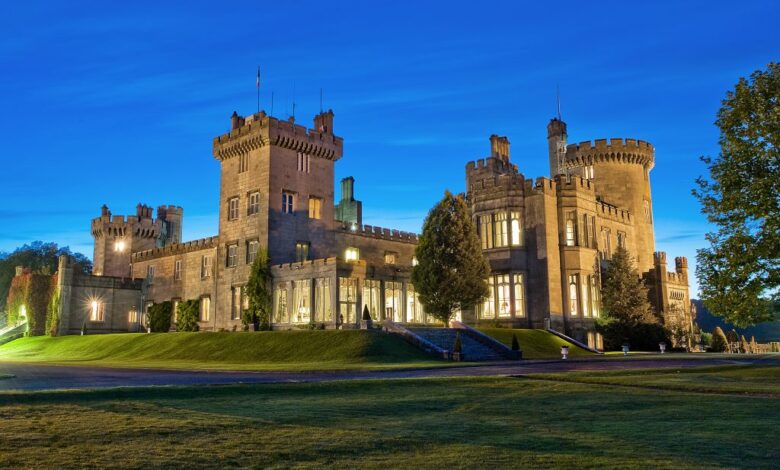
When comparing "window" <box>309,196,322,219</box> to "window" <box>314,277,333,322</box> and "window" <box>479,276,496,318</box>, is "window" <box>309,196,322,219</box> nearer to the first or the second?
"window" <box>314,277,333,322</box>

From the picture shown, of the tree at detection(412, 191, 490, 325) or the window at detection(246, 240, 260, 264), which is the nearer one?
the tree at detection(412, 191, 490, 325)

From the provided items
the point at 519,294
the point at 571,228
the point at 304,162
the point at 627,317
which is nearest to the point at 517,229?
the point at 571,228


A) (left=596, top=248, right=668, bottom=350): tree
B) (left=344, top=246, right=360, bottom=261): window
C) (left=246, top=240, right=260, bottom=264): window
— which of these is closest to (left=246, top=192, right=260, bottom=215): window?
(left=246, top=240, right=260, bottom=264): window

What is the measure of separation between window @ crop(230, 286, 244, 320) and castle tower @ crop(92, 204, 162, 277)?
96.5ft

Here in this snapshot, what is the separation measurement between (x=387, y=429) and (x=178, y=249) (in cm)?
6014

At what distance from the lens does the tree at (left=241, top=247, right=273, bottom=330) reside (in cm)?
5053

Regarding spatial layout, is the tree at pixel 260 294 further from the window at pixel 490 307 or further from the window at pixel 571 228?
the window at pixel 571 228

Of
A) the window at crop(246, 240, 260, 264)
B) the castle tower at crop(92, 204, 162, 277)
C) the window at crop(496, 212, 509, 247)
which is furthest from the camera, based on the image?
the castle tower at crop(92, 204, 162, 277)

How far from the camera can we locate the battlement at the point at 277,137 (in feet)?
178

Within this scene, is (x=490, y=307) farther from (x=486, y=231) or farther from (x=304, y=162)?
(x=304, y=162)

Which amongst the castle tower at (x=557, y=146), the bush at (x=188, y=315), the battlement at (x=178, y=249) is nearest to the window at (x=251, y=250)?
the battlement at (x=178, y=249)

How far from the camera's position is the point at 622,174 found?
62.4m

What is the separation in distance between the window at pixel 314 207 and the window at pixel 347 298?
35.4 ft

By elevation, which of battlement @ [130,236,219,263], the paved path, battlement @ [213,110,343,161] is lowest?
the paved path
